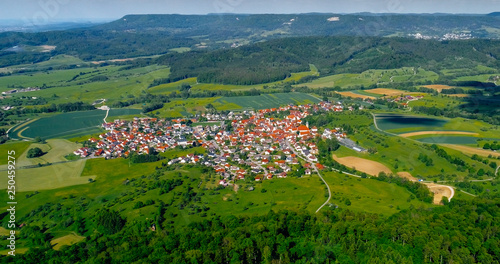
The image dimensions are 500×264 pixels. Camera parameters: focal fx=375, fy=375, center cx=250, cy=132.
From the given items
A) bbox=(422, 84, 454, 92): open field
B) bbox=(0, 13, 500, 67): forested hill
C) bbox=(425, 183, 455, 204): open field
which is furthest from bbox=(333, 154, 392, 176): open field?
bbox=(0, 13, 500, 67): forested hill

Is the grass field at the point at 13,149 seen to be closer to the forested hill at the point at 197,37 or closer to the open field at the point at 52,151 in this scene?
the open field at the point at 52,151

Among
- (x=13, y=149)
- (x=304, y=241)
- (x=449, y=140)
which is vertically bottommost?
(x=449, y=140)

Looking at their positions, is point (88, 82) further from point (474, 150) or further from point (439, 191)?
point (439, 191)

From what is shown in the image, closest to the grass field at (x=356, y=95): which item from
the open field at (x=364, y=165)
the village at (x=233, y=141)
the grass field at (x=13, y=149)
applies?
the village at (x=233, y=141)

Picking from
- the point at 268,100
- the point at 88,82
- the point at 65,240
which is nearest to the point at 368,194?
the point at 65,240

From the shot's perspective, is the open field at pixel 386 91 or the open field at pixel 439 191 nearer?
the open field at pixel 439 191
